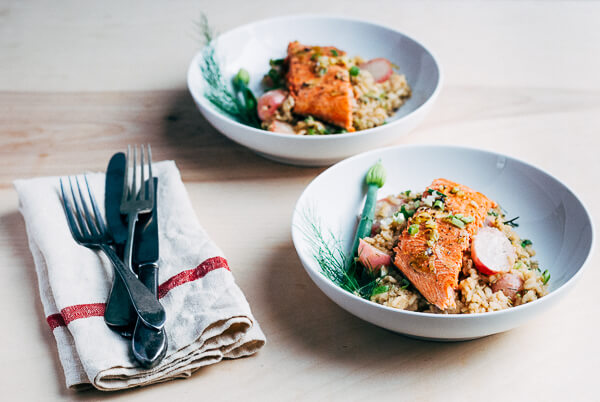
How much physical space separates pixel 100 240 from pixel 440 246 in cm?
88

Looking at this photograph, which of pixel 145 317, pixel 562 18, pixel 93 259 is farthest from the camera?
pixel 562 18

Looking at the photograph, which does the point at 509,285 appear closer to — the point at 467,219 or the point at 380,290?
the point at 467,219

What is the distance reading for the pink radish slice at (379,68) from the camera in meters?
2.44

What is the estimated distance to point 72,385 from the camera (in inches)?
53.2

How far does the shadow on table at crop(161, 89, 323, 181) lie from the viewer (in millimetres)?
2113

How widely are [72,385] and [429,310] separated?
2.63 ft

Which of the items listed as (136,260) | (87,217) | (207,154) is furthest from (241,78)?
(136,260)

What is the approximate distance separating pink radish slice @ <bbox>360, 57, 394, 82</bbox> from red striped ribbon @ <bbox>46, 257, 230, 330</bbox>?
118cm

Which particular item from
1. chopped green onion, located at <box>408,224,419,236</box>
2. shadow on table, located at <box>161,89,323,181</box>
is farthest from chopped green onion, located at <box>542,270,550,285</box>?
shadow on table, located at <box>161,89,323,181</box>

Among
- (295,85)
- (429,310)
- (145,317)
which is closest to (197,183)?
(295,85)

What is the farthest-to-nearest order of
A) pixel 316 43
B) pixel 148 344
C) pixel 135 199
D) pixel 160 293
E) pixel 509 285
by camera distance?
pixel 316 43 → pixel 135 199 → pixel 160 293 → pixel 509 285 → pixel 148 344

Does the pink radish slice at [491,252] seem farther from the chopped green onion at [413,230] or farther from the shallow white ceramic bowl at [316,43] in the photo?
the shallow white ceramic bowl at [316,43]

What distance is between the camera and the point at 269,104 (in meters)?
2.22

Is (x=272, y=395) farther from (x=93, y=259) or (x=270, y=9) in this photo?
(x=270, y=9)
